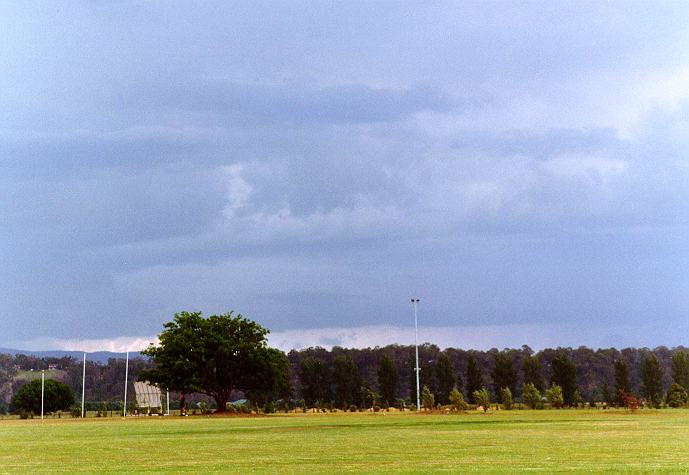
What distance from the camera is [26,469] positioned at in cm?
2181

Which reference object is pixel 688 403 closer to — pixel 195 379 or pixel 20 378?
pixel 195 379

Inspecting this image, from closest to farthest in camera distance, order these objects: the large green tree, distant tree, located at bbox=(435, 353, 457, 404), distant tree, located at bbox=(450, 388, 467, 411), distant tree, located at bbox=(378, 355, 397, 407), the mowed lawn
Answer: the mowed lawn, distant tree, located at bbox=(450, 388, 467, 411), the large green tree, distant tree, located at bbox=(378, 355, 397, 407), distant tree, located at bbox=(435, 353, 457, 404)

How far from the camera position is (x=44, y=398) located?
327 ft

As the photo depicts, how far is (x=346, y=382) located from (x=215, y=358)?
93.6 ft

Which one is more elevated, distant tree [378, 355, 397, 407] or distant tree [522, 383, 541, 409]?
distant tree [378, 355, 397, 407]

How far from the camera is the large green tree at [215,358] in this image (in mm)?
83750

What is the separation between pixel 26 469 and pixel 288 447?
8.95 m

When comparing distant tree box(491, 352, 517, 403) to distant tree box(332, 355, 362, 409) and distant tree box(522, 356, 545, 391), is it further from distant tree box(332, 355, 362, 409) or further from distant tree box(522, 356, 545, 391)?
distant tree box(332, 355, 362, 409)

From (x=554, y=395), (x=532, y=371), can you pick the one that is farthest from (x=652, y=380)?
(x=554, y=395)

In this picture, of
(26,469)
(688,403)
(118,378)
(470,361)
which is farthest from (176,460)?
(118,378)

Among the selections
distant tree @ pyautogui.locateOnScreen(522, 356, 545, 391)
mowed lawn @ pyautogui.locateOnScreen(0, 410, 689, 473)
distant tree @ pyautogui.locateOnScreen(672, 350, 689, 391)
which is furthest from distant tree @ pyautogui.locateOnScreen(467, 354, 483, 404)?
mowed lawn @ pyautogui.locateOnScreen(0, 410, 689, 473)

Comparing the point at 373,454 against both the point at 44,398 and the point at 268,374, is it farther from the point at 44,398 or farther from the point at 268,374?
the point at 44,398

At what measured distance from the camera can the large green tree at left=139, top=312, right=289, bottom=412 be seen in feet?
275

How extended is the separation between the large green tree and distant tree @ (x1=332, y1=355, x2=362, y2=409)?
2239 cm
